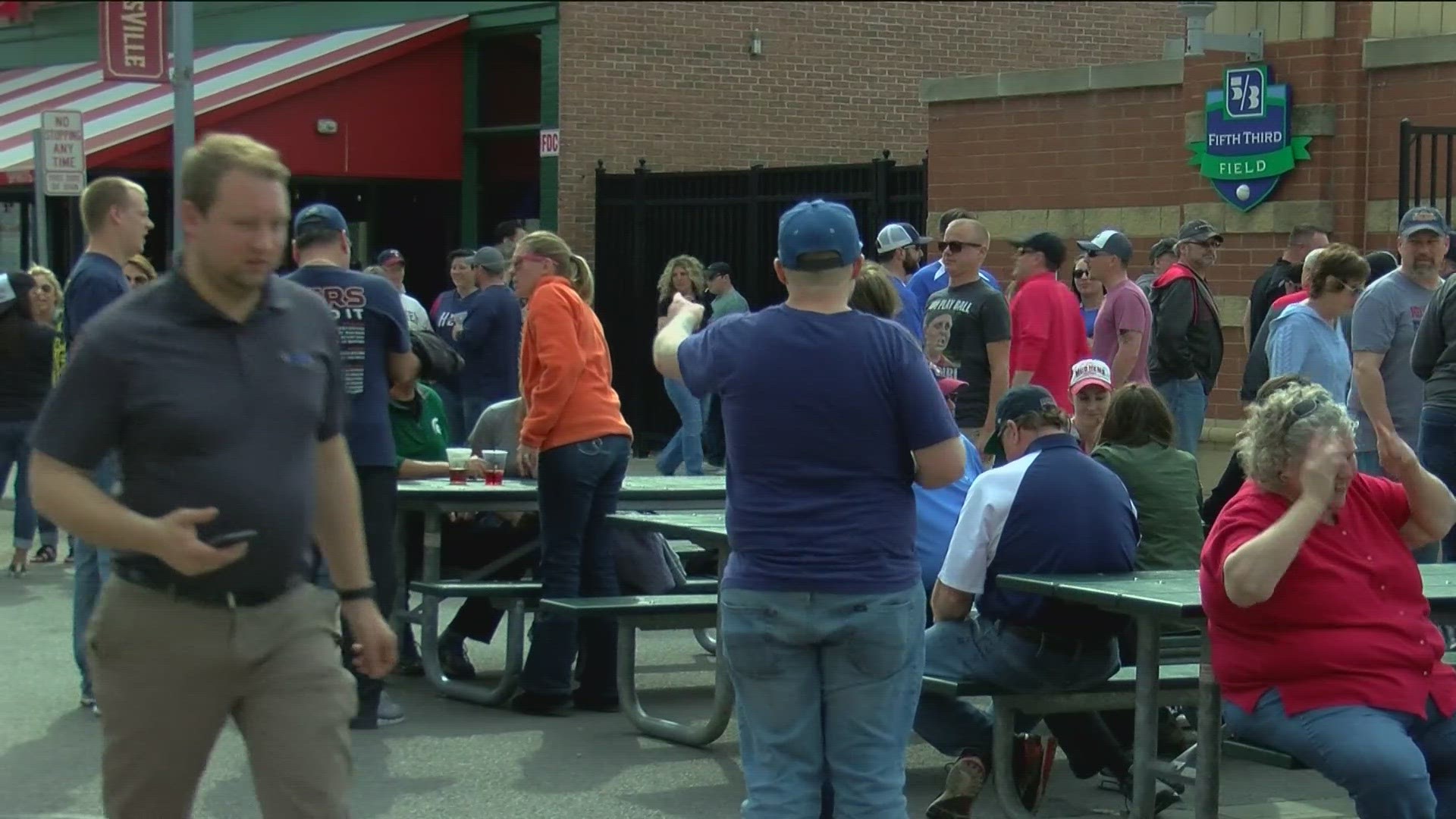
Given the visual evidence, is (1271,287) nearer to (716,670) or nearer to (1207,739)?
(716,670)

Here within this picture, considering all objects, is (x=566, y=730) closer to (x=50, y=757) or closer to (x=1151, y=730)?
(x=50, y=757)

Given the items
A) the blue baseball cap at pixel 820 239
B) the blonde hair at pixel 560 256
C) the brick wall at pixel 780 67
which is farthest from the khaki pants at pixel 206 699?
the brick wall at pixel 780 67

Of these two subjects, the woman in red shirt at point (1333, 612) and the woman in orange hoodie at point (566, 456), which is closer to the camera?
the woman in red shirt at point (1333, 612)

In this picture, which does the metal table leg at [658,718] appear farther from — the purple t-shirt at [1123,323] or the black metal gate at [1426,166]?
the black metal gate at [1426,166]

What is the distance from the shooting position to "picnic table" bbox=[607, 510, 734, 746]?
725 cm

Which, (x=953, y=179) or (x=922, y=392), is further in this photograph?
(x=953, y=179)

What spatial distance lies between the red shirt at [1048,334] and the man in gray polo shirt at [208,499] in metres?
6.86

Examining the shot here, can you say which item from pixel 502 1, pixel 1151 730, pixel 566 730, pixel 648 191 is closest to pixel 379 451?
pixel 566 730

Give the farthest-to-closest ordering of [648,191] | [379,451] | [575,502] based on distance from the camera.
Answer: [648,191]
[575,502]
[379,451]

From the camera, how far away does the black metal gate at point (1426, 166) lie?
11789 mm

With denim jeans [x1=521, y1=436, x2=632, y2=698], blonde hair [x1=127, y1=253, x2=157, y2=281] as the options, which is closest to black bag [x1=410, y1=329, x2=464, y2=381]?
denim jeans [x1=521, y1=436, x2=632, y2=698]

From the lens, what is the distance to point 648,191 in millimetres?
19672

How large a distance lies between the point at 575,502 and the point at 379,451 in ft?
2.72

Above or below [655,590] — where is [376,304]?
above
